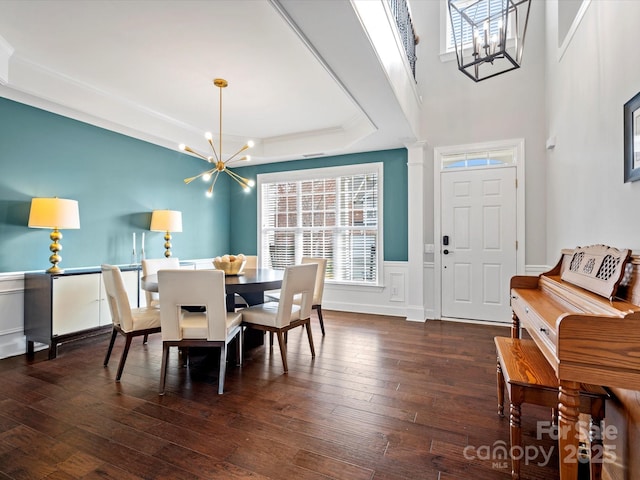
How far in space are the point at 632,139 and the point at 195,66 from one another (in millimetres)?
3364

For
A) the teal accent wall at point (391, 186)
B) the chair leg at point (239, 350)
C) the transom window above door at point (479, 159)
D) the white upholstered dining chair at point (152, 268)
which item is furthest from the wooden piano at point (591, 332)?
the white upholstered dining chair at point (152, 268)

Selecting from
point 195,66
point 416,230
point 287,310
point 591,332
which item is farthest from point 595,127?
point 195,66

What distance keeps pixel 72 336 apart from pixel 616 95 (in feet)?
15.6

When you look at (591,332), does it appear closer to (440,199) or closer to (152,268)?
(440,199)

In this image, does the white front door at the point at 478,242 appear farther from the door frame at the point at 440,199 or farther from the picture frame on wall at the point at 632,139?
the picture frame on wall at the point at 632,139

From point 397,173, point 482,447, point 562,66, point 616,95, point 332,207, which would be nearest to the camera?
point 482,447

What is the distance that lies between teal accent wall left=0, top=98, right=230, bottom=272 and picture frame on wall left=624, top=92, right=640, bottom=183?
485 centimetres

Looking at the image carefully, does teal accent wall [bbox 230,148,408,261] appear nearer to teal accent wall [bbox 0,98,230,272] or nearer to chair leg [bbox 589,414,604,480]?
teal accent wall [bbox 0,98,230,272]

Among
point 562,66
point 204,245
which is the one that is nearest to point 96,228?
point 204,245

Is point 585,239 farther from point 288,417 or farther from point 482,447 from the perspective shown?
point 288,417

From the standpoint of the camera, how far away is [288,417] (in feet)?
6.59

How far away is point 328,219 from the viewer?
5.23 m

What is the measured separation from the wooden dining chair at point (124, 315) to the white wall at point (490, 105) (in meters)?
3.51

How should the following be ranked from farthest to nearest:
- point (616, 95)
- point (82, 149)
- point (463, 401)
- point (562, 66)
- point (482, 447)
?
point (82, 149) < point (562, 66) < point (463, 401) < point (616, 95) < point (482, 447)
